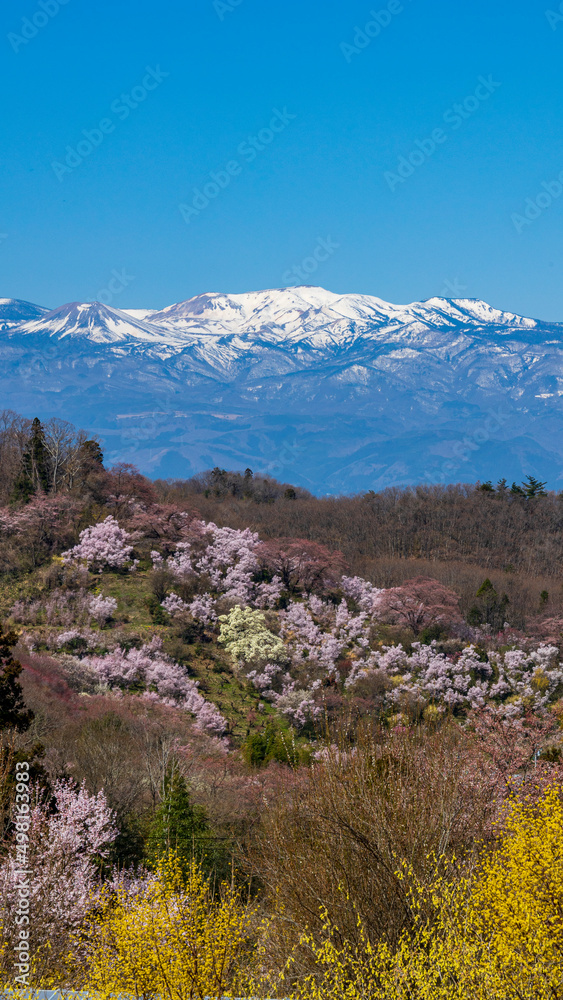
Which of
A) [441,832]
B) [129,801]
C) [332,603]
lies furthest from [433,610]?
[441,832]

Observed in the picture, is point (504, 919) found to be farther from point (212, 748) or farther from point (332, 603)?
point (332, 603)

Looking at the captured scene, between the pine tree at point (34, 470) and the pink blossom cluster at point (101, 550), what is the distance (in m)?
7.15

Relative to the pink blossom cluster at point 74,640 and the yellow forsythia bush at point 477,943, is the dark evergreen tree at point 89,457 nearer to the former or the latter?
the pink blossom cluster at point 74,640

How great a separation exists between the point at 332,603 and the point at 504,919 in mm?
43913

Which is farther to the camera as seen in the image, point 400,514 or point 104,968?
point 400,514

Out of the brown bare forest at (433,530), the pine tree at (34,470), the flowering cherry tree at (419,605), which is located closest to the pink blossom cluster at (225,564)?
the brown bare forest at (433,530)

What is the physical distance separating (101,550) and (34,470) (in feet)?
35.8

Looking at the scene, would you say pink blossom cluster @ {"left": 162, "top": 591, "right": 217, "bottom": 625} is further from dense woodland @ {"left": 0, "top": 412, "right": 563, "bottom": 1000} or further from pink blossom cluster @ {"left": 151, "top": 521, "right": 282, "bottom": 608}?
pink blossom cluster @ {"left": 151, "top": 521, "right": 282, "bottom": 608}

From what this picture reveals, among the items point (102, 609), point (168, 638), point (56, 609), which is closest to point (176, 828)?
point (168, 638)

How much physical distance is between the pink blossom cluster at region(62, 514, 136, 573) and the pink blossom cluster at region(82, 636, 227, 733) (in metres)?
9.99

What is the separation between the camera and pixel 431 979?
1060 cm

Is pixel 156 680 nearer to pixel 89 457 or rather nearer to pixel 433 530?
pixel 89 457

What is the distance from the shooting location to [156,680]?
43.0m

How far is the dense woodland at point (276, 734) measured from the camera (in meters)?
12.3
